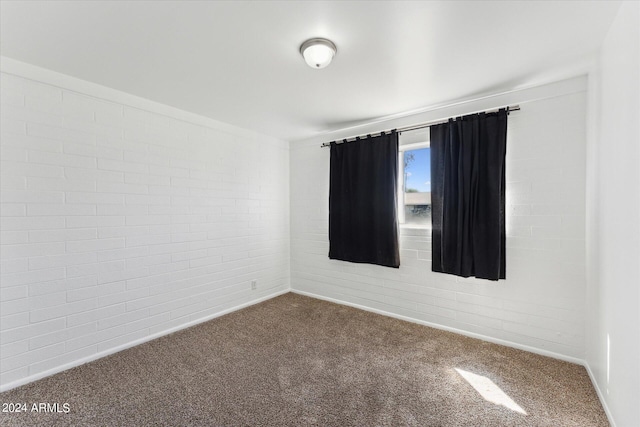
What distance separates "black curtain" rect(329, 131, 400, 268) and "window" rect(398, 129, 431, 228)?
0.21 m

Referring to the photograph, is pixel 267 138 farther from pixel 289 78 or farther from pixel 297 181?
pixel 289 78

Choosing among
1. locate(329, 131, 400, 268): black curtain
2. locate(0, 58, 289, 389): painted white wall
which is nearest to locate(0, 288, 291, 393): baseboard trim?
locate(0, 58, 289, 389): painted white wall

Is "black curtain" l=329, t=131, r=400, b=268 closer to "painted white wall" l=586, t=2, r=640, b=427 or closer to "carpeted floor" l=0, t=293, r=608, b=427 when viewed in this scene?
"carpeted floor" l=0, t=293, r=608, b=427

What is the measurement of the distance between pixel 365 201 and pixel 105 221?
2762 millimetres

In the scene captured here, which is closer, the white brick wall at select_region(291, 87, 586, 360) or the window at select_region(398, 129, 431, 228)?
the white brick wall at select_region(291, 87, 586, 360)

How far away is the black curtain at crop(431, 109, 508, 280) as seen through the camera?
256cm

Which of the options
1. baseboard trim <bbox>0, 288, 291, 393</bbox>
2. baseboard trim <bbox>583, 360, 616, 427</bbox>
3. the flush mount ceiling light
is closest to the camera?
baseboard trim <bbox>583, 360, 616, 427</bbox>

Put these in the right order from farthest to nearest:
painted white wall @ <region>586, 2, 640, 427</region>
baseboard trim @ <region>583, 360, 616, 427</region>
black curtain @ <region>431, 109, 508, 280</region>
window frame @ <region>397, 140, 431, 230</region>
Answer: window frame @ <region>397, 140, 431, 230</region> < black curtain @ <region>431, 109, 508, 280</region> < baseboard trim @ <region>583, 360, 616, 427</region> < painted white wall @ <region>586, 2, 640, 427</region>

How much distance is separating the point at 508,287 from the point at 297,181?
9.97ft

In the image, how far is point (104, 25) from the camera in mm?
1635

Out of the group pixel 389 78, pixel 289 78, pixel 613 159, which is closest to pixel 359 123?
pixel 389 78

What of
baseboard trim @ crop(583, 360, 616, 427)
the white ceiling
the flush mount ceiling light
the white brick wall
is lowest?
baseboard trim @ crop(583, 360, 616, 427)

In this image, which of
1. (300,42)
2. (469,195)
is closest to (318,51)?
(300,42)

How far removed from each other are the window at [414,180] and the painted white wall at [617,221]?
55.5 inches
